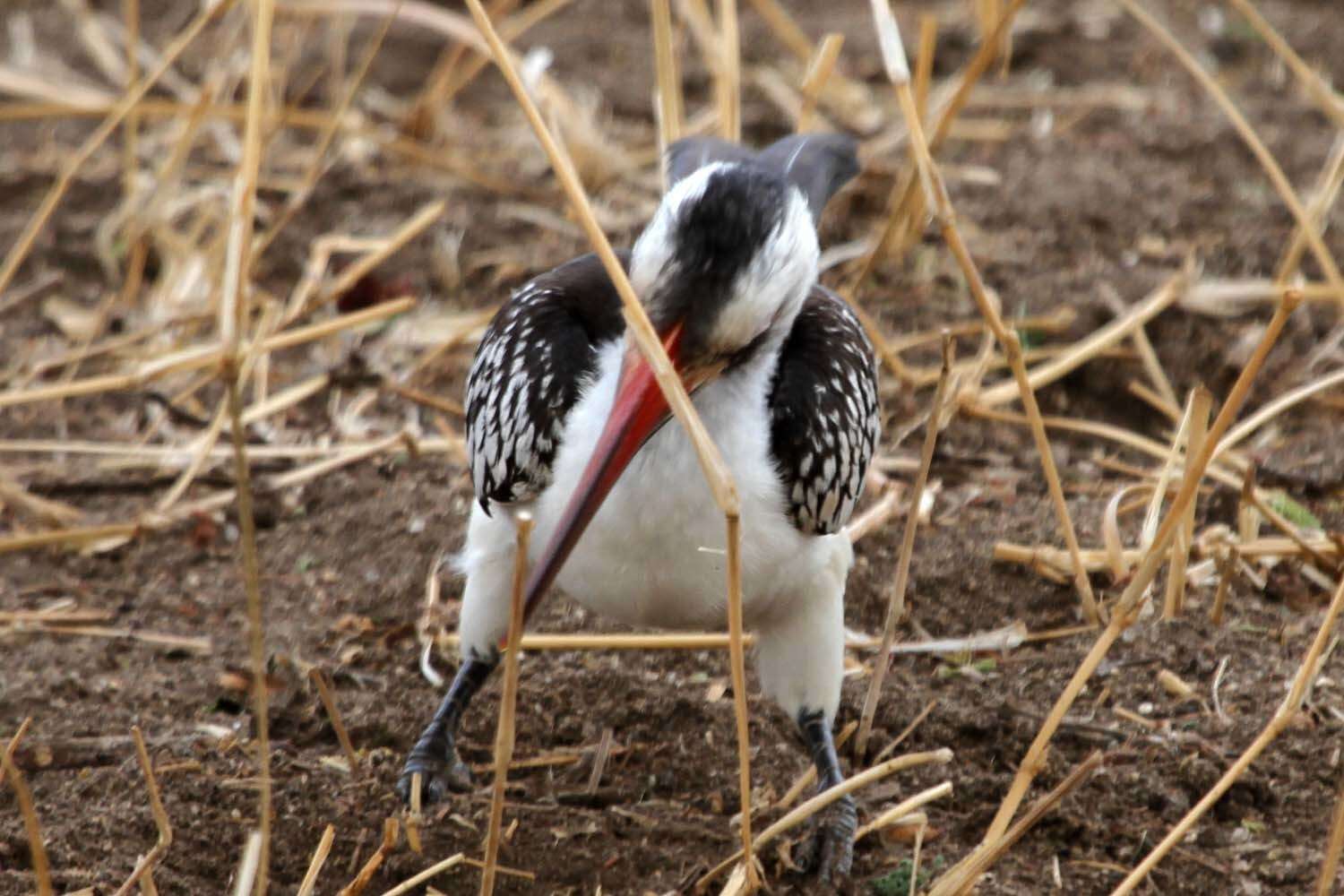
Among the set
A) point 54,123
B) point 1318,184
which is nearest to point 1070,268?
point 1318,184

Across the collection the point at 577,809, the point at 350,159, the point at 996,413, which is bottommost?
the point at 577,809

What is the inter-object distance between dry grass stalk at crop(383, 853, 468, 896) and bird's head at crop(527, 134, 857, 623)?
2.37 ft

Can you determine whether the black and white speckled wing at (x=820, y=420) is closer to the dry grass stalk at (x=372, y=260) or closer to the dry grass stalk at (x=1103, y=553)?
the dry grass stalk at (x=1103, y=553)

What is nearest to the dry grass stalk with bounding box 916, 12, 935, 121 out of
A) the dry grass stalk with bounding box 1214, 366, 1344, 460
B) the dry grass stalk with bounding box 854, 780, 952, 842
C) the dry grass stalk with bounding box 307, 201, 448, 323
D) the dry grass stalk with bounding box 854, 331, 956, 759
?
the dry grass stalk with bounding box 1214, 366, 1344, 460

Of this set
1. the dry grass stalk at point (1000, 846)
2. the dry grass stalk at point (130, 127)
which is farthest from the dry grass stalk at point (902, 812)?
the dry grass stalk at point (130, 127)

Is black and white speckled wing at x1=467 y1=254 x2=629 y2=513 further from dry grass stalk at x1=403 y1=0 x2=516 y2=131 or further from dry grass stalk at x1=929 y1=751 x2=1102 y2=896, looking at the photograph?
dry grass stalk at x1=403 y1=0 x2=516 y2=131

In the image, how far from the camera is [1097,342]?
5648mm

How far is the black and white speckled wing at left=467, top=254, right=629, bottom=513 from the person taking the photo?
3545 millimetres

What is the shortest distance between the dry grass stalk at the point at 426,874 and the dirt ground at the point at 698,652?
5 cm

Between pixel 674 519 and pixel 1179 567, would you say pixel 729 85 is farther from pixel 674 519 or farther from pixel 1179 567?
pixel 674 519

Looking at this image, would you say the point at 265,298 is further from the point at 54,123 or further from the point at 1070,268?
the point at 1070,268

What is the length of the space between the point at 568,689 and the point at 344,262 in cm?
266

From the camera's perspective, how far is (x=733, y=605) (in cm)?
265

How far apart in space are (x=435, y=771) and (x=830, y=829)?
0.88m
